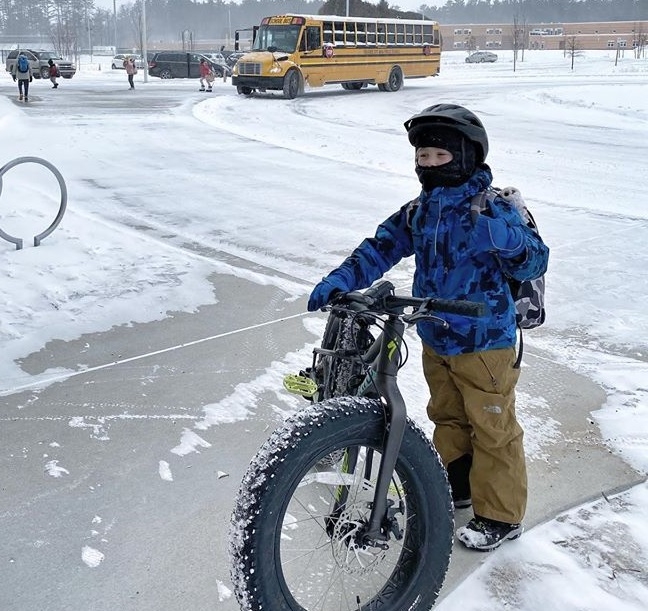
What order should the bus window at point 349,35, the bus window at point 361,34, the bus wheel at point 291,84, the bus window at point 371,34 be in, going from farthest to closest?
the bus window at point 371,34 < the bus window at point 361,34 < the bus window at point 349,35 < the bus wheel at point 291,84

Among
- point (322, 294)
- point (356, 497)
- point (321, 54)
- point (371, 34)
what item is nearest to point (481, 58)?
point (371, 34)

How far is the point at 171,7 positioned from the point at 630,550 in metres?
166

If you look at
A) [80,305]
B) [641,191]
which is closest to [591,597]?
[80,305]

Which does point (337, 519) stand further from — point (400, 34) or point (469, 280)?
point (400, 34)

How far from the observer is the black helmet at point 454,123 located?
2.55 m

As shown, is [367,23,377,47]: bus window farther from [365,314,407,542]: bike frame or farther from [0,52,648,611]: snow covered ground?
[365,314,407,542]: bike frame

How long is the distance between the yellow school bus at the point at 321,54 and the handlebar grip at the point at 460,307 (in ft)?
77.6

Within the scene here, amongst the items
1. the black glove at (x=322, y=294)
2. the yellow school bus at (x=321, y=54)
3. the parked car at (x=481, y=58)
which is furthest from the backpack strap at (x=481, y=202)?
the parked car at (x=481, y=58)

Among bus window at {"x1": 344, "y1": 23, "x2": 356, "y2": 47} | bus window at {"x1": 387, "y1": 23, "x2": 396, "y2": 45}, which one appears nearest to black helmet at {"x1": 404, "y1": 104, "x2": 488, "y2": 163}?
bus window at {"x1": 344, "y1": 23, "x2": 356, "y2": 47}

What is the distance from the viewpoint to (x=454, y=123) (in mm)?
2547

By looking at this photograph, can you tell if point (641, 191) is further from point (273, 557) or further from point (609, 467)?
point (273, 557)

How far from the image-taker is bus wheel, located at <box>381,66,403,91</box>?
29188mm

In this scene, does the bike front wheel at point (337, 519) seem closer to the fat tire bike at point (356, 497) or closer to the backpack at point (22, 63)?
the fat tire bike at point (356, 497)

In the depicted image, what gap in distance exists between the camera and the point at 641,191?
397 inches
